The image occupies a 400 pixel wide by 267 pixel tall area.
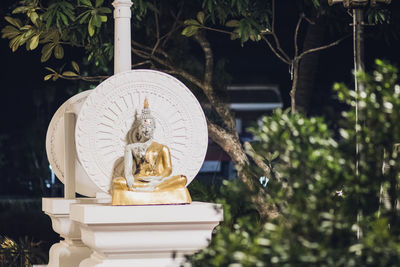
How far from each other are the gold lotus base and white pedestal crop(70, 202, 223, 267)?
14 cm

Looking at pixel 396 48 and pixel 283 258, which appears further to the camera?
pixel 396 48

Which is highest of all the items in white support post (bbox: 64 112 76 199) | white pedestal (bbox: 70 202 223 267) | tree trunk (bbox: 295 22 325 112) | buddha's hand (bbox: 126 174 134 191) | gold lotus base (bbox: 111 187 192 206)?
tree trunk (bbox: 295 22 325 112)

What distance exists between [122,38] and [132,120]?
3.13 feet

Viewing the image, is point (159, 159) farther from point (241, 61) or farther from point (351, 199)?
point (241, 61)

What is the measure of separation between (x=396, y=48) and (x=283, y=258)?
25.6 feet

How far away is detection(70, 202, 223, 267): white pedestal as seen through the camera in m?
4.98

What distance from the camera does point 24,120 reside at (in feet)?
72.5

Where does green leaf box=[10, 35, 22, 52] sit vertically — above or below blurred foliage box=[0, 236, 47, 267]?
above

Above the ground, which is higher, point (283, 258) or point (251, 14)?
point (251, 14)

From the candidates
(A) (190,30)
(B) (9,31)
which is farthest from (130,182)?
(B) (9,31)

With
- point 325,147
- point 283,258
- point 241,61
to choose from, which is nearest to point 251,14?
point 325,147

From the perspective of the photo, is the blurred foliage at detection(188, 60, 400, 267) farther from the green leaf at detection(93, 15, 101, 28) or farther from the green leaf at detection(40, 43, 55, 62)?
the green leaf at detection(40, 43, 55, 62)

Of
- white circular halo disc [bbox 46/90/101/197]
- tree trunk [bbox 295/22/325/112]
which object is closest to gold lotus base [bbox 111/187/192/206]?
white circular halo disc [bbox 46/90/101/197]

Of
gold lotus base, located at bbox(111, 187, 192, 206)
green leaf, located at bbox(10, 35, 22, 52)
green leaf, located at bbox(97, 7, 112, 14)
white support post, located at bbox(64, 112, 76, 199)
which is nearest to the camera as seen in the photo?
gold lotus base, located at bbox(111, 187, 192, 206)
